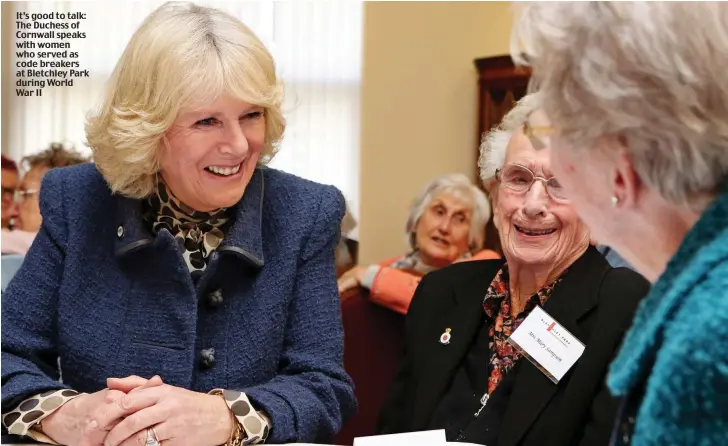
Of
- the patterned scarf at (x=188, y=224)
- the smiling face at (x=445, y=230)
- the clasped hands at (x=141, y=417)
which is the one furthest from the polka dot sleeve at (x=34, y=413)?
the smiling face at (x=445, y=230)

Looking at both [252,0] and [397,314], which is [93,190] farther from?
[252,0]

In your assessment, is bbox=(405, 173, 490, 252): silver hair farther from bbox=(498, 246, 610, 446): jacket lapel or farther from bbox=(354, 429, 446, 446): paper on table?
bbox=(354, 429, 446, 446): paper on table

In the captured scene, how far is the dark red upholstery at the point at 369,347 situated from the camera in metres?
2.30

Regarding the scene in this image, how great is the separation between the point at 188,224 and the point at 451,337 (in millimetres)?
671

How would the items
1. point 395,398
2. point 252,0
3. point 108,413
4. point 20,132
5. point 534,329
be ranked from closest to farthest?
point 108,413, point 534,329, point 395,398, point 20,132, point 252,0

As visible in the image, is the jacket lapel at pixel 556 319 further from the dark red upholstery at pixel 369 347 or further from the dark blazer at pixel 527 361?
the dark red upholstery at pixel 369 347

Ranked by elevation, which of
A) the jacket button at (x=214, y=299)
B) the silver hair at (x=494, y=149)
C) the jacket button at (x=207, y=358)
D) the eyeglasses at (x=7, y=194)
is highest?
the silver hair at (x=494, y=149)

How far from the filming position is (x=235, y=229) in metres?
1.60

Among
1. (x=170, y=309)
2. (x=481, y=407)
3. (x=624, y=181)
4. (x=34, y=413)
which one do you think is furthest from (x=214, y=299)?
(x=624, y=181)

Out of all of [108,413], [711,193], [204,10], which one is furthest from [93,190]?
[711,193]

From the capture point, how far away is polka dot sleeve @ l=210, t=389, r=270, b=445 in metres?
Result: 1.37

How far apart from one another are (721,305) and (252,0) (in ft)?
14.2

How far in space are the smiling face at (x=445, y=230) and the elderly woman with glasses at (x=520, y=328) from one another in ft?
6.09

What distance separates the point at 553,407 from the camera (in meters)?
1.57
